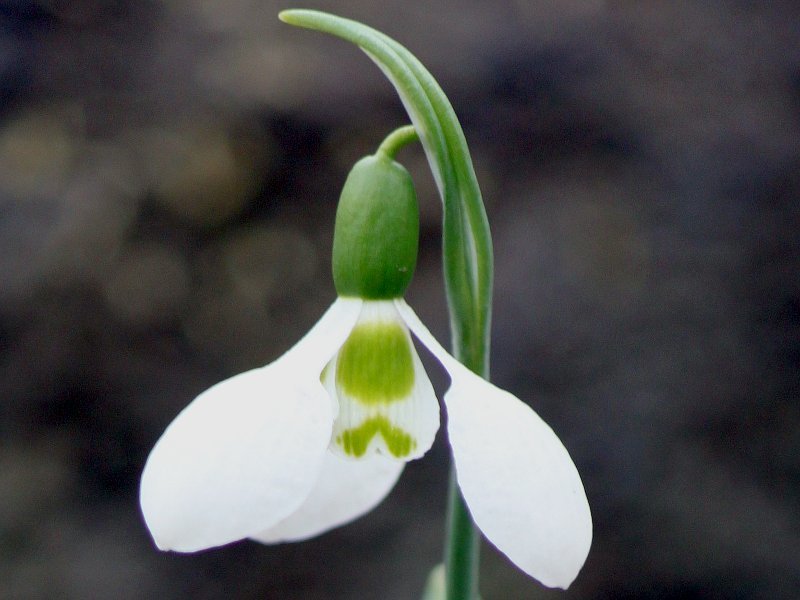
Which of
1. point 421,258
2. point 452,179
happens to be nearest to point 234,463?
point 452,179

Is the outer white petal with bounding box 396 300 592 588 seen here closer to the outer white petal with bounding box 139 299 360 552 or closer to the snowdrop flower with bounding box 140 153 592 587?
the snowdrop flower with bounding box 140 153 592 587

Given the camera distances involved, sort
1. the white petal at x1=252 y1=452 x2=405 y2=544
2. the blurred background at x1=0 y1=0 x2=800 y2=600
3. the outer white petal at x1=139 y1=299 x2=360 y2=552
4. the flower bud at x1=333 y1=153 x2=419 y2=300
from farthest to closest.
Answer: the blurred background at x1=0 y1=0 x2=800 y2=600 → the white petal at x1=252 y1=452 x2=405 y2=544 → the flower bud at x1=333 y1=153 x2=419 y2=300 → the outer white petal at x1=139 y1=299 x2=360 y2=552

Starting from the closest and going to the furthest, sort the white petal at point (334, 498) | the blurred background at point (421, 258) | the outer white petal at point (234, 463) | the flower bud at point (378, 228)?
1. the outer white petal at point (234, 463)
2. the flower bud at point (378, 228)
3. the white petal at point (334, 498)
4. the blurred background at point (421, 258)

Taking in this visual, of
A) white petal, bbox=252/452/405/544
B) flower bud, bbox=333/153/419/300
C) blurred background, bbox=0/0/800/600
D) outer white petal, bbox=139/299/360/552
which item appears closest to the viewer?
outer white petal, bbox=139/299/360/552

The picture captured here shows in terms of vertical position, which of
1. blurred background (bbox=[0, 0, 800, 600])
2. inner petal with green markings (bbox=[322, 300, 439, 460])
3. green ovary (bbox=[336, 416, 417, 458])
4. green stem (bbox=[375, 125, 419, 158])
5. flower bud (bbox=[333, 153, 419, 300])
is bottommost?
blurred background (bbox=[0, 0, 800, 600])

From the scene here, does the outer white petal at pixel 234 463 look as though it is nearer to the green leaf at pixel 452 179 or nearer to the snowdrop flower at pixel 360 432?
the snowdrop flower at pixel 360 432

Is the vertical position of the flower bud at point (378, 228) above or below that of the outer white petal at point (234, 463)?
above

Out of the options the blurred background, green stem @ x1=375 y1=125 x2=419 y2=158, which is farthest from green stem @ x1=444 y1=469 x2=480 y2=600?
the blurred background

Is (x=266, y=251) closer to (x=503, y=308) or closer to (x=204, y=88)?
(x=204, y=88)

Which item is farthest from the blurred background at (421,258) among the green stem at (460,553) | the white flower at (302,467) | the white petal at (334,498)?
the white flower at (302,467)
